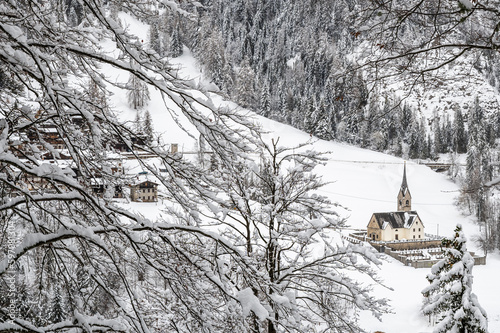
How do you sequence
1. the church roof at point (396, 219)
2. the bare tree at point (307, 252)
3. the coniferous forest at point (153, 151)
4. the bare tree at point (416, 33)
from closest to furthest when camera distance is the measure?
the coniferous forest at point (153, 151)
the bare tree at point (416, 33)
the bare tree at point (307, 252)
the church roof at point (396, 219)

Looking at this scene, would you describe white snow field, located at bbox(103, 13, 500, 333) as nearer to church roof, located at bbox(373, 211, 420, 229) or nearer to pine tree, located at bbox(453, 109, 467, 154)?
church roof, located at bbox(373, 211, 420, 229)

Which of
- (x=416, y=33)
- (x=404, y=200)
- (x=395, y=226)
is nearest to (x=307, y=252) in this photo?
(x=416, y=33)

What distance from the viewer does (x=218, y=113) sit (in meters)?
1.94

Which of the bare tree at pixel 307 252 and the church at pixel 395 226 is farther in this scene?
the church at pixel 395 226

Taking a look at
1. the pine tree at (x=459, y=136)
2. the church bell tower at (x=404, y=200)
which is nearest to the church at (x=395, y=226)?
the church bell tower at (x=404, y=200)

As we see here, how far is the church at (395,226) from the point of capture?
33.6 metres

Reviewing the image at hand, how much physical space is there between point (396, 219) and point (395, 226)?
72cm

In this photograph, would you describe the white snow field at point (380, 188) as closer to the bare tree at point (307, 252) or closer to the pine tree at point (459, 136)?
the pine tree at point (459, 136)

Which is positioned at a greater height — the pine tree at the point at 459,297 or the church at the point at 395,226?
the pine tree at the point at 459,297

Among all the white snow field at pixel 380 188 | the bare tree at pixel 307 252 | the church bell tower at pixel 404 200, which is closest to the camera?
the bare tree at pixel 307 252

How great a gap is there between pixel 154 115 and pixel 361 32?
131 feet

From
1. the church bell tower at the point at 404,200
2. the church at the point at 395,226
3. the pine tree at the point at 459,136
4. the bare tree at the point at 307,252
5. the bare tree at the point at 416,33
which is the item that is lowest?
the church at the point at 395,226

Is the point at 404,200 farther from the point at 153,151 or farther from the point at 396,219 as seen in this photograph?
the point at 153,151

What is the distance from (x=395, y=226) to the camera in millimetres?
34438
